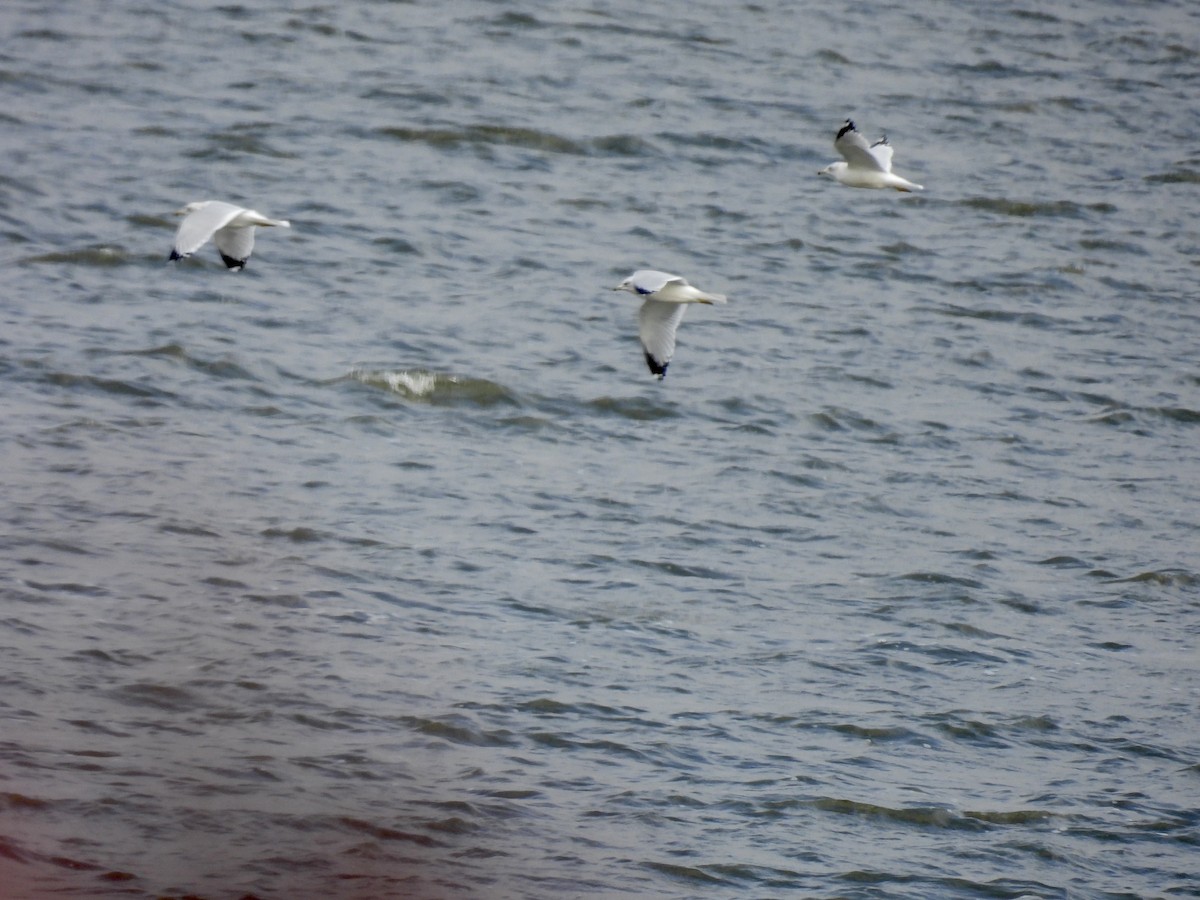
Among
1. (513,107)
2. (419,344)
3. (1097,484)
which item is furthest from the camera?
(513,107)

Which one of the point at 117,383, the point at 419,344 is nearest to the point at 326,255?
the point at 419,344

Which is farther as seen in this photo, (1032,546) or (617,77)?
(617,77)

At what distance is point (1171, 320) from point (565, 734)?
9.04 meters

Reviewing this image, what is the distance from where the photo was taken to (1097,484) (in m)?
12.5

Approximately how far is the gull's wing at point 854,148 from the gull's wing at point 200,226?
339cm

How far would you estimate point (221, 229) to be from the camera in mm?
10359

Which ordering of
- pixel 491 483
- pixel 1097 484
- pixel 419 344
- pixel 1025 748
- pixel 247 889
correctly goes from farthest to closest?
pixel 419 344, pixel 1097 484, pixel 491 483, pixel 1025 748, pixel 247 889

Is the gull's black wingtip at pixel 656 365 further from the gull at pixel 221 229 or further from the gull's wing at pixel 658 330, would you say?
the gull at pixel 221 229

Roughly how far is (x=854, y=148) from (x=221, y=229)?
369cm

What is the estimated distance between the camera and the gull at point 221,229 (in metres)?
9.30

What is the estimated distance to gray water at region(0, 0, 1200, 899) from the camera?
24.5 ft

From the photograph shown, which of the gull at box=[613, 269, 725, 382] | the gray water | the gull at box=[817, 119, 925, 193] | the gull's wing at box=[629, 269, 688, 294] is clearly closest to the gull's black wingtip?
the gull at box=[613, 269, 725, 382]

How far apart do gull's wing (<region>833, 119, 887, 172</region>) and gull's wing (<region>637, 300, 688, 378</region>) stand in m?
1.42

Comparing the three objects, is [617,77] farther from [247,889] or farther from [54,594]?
[247,889]
